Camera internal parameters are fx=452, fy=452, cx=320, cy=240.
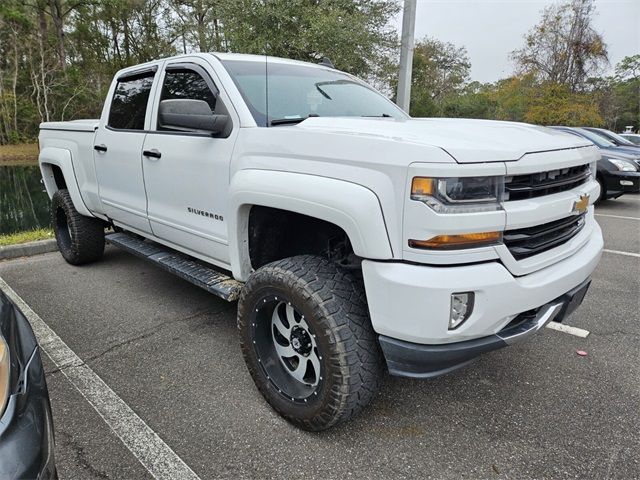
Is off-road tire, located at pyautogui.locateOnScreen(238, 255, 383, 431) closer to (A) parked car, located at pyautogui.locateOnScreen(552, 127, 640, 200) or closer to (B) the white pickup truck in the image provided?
(B) the white pickup truck

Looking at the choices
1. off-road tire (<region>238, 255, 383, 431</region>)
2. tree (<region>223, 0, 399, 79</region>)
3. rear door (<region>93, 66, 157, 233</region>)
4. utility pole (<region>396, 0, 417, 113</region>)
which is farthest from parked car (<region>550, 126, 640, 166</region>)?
off-road tire (<region>238, 255, 383, 431</region>)

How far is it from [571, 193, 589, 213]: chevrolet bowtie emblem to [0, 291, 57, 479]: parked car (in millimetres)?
2402

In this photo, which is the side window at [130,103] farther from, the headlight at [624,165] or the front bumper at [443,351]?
the headlight at [624,165]

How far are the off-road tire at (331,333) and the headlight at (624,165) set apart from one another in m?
8.78

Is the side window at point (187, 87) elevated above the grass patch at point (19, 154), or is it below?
above

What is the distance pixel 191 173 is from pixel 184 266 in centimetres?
71

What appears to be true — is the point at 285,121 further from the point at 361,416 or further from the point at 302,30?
the point at 302,30

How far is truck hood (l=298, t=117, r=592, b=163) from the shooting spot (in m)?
1.83

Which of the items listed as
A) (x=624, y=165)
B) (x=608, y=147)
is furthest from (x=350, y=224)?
(x=608, y=147)

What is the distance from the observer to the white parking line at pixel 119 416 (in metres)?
2.07

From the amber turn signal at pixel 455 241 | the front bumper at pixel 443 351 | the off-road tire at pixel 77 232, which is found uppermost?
the amber turn signal at pixel 455 241

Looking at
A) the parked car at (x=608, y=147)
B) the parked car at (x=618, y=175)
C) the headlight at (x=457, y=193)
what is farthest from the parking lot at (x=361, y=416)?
the parked car at (x=608, y=147)

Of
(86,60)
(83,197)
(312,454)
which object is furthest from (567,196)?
(86,60)

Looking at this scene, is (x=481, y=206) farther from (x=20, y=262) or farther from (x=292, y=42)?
(x=292, y=42)
